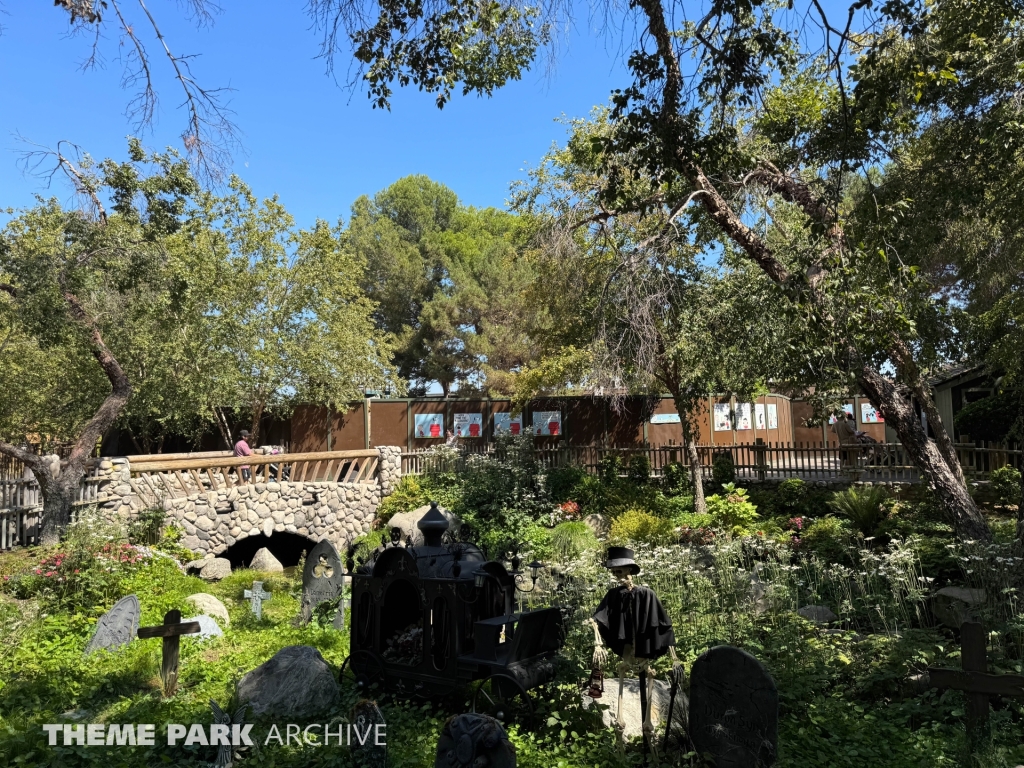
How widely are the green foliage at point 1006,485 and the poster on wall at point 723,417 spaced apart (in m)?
10.4

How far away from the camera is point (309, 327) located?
2152cm

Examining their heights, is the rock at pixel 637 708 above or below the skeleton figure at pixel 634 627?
below

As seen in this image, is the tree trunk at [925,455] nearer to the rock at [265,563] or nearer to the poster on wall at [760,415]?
the rock at [265,563]

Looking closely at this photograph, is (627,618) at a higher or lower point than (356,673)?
higher

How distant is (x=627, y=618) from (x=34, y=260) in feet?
33.2

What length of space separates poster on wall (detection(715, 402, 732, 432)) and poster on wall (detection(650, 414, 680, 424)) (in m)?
1.47

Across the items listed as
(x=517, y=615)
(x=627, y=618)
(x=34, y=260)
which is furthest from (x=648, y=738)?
(x=34, y=260)

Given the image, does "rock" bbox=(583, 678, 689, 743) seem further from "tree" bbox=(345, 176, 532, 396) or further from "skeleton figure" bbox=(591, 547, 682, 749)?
"tree" bbox=(345, 176, 532, 396)

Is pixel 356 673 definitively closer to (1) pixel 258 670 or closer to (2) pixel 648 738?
(1) pixel 258 670

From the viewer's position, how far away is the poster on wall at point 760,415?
2269 centimetres

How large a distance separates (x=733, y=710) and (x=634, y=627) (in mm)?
944

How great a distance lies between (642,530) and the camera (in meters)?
12.2

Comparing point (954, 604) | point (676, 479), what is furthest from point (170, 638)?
point (676, 479)

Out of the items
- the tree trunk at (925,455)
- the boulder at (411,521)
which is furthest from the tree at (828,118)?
the boulder at (411,521)
